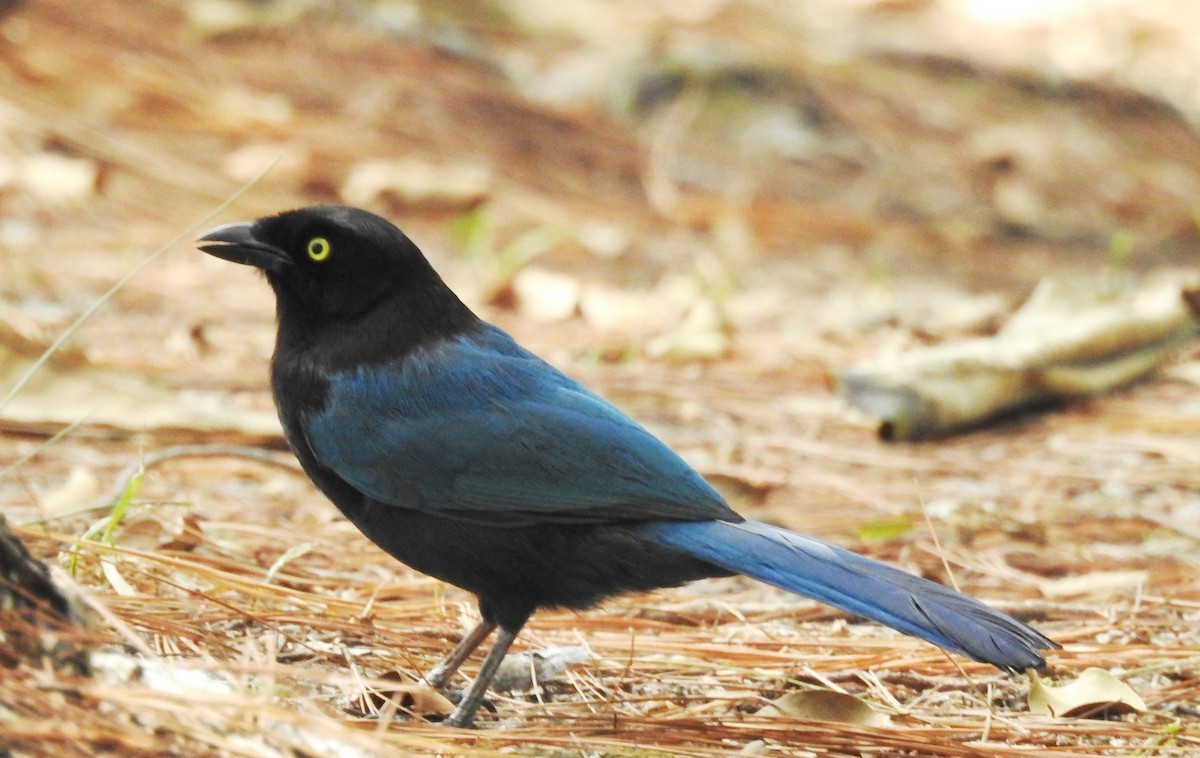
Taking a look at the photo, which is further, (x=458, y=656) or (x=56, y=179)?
(x=56, y=179)

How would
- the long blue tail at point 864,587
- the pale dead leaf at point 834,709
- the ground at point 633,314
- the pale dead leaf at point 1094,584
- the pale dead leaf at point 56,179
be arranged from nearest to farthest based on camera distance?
the long blue tail at point 864,587 → the pale dead leaf at point 834,709 → the ground at point 633,314 → the pale dead leaf at point 1094,584 → the pale dead leaf at point 56,179

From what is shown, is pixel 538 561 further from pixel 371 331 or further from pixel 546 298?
pixel 546 298

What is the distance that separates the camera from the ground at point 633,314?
8.86 ft

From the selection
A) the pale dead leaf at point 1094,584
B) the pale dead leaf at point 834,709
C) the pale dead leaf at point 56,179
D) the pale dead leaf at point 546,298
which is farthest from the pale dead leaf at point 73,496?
the pale dead leaf at point 56,179

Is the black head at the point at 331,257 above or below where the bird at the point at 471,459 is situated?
above

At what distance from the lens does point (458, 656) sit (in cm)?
297

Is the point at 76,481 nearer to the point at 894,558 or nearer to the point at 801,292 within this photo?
the point at 894,558

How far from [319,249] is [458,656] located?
96cm

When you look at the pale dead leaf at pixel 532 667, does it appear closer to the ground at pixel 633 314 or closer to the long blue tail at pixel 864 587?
the ground at pixel 633 314

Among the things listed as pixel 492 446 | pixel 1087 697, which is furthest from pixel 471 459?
pixel 1087 697

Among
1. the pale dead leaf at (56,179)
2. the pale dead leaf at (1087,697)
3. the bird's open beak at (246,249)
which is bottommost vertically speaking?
the pale dead leaf at (1087,697)

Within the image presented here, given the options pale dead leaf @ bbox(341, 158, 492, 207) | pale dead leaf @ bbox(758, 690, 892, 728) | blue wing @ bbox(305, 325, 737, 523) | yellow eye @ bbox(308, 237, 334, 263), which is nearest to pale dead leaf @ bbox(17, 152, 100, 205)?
pale dead leaf @ bbox(341, 158, 492, 207)

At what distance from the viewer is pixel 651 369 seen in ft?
19.1

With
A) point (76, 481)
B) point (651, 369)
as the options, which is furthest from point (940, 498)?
point (76, 481)
